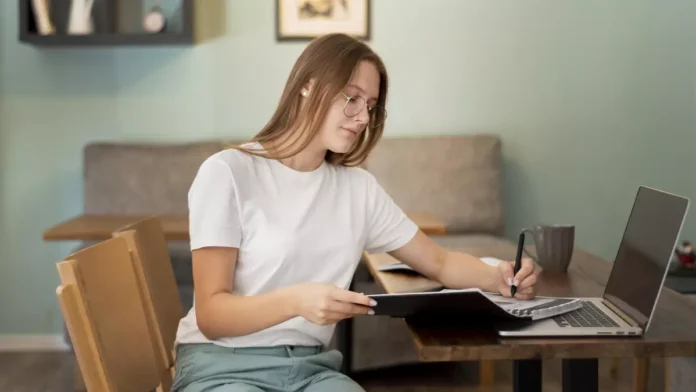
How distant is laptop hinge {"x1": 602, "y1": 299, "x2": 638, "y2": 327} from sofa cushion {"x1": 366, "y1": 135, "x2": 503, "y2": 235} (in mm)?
1891

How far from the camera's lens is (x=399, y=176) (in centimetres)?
327

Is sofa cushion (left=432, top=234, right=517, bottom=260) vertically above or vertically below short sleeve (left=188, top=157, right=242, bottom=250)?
below

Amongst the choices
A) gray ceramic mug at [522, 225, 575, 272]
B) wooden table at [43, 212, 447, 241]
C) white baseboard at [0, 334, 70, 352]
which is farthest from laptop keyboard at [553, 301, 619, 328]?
white baseboard at [0, 334, 70, 352]

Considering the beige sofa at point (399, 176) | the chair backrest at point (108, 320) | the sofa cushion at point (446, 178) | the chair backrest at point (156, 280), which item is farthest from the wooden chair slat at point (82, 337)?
the sofa cushion at point (446, 178)

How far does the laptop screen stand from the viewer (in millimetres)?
1170

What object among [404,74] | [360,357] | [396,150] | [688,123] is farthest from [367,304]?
[688,123]

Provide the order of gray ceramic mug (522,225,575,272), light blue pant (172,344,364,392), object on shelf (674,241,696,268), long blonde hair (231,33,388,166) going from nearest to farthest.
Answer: light blue pant (172,344,364,392), long blonde hair (231,33,388,166), gray ceramic mug (522,225,575,272), object on shelf (674,241,696,268)

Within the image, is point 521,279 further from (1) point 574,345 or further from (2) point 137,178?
(2) point 137,178

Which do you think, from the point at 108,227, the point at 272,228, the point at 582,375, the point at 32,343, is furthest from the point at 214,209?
the point at 32,343

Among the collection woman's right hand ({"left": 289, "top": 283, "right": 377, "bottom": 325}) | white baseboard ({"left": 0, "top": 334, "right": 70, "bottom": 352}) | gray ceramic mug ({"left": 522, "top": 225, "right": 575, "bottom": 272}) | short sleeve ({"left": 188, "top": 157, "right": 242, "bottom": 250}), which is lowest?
white baseboard ({"left": 0, "top": 334, "right": 70, "bottom": 352})

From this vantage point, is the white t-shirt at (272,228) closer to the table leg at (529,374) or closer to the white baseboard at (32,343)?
the table leg at (529,374)

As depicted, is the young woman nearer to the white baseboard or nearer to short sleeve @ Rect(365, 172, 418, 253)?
short sleeve @ Rect(365, 172, 418, 253)

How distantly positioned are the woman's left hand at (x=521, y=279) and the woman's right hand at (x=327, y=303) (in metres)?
0.39

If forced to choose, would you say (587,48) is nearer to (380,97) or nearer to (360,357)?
(360,357)
